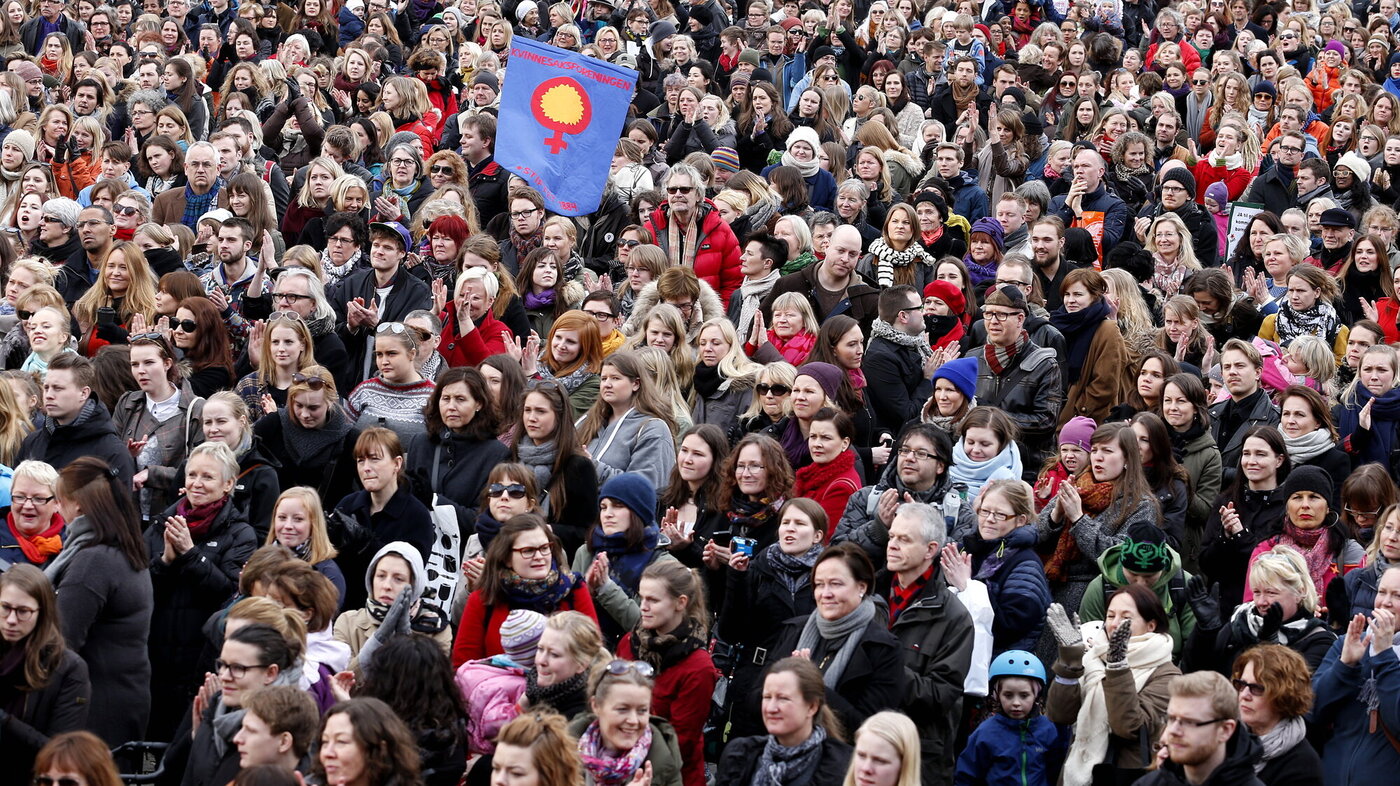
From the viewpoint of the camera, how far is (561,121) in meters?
13.1

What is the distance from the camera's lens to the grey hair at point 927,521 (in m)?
7.94

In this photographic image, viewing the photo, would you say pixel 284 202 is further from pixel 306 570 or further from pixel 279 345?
pixel 306 570

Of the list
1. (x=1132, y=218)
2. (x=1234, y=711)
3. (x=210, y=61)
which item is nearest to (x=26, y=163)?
(x=210, y=61)

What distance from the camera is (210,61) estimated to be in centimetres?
1797

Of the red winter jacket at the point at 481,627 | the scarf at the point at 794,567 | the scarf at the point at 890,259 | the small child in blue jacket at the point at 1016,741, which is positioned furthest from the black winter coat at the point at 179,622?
the scarf at the point at 890,259

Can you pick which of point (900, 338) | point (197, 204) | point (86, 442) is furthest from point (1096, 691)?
point (197, 204)

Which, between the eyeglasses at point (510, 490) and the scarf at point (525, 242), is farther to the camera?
the scarf at point (525, 242)

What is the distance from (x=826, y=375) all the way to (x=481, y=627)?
2.98 metres

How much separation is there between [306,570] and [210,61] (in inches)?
454

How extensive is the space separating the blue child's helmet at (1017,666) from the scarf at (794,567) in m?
0.92

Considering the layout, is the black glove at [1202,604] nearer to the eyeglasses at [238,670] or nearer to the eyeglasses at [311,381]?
the eyeglasses at [238,670]

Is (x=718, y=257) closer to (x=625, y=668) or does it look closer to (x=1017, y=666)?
(x=1017, y=666)

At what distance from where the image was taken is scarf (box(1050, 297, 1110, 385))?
36.6 feet

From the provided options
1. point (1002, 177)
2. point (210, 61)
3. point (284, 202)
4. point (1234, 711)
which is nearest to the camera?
point (1234, 711)
